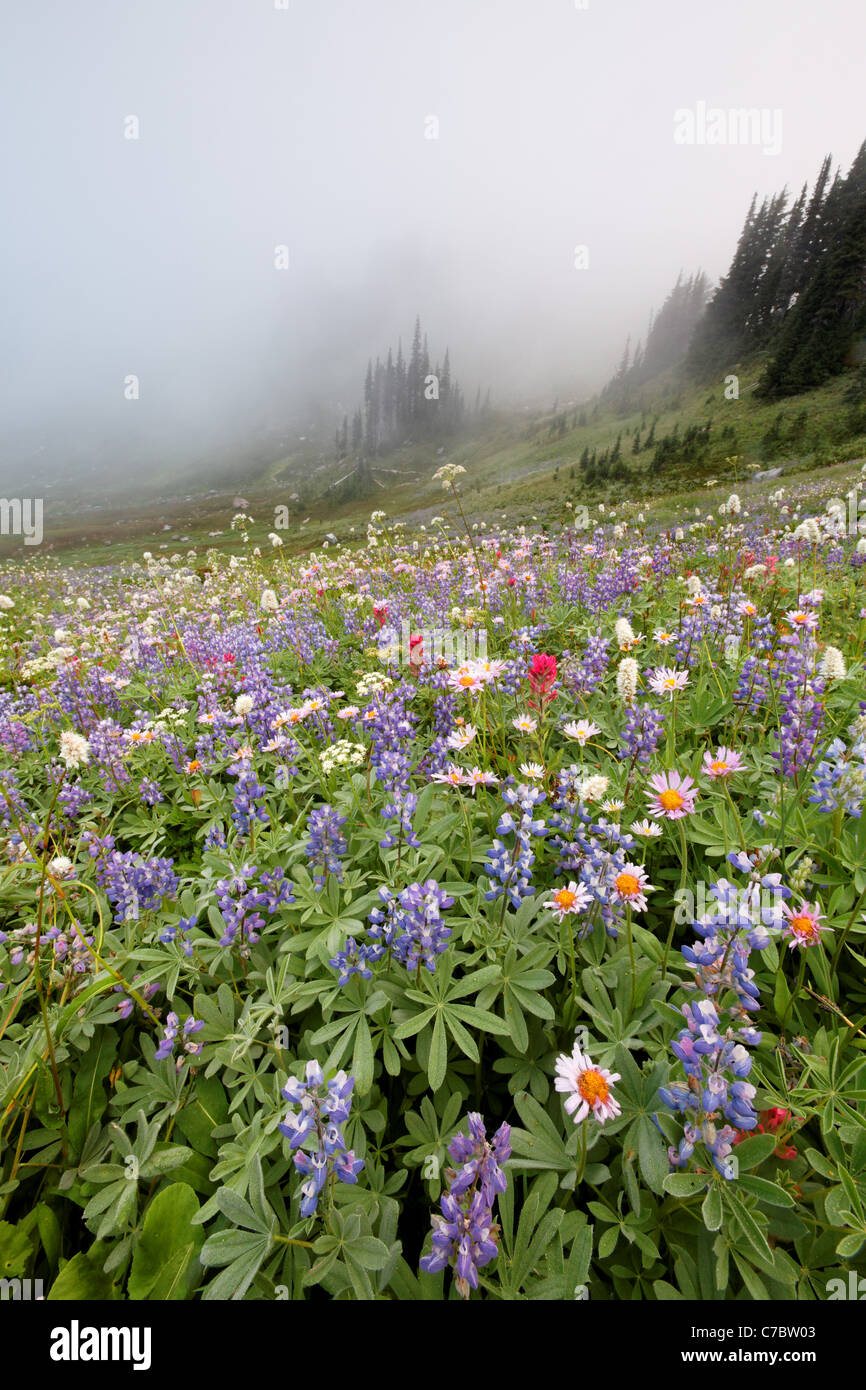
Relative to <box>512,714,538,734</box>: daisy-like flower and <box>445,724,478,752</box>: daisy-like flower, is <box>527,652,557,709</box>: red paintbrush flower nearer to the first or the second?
<box>512,714,538,734</box>: daisy-like flower

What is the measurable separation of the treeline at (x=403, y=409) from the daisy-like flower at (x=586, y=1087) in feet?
619

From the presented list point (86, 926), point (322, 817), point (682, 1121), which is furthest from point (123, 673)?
point (682, 1121)

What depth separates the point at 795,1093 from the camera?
1.76 metres

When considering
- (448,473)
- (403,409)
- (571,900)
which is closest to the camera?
(571,900)

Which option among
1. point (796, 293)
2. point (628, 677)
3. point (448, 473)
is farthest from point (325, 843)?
point (796, 293)

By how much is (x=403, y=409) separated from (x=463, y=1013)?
20889 centimetres

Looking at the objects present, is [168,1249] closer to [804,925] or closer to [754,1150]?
[754,1150]

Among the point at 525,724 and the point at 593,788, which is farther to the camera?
the point at 525,724

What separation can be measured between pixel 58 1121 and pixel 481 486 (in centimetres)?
8912

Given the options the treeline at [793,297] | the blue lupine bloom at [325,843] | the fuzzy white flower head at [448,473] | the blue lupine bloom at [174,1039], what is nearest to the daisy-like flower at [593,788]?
the blue lupine bloom at [325,843]

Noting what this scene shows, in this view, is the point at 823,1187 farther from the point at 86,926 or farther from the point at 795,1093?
the point at 86,926

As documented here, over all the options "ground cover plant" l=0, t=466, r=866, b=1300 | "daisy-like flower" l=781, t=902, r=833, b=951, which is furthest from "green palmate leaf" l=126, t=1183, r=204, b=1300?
"daisy-like flower" l=781, t=902, r=833, b=951

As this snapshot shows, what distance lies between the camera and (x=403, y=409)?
606ft

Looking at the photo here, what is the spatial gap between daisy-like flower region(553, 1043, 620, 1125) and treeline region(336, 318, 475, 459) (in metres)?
189
